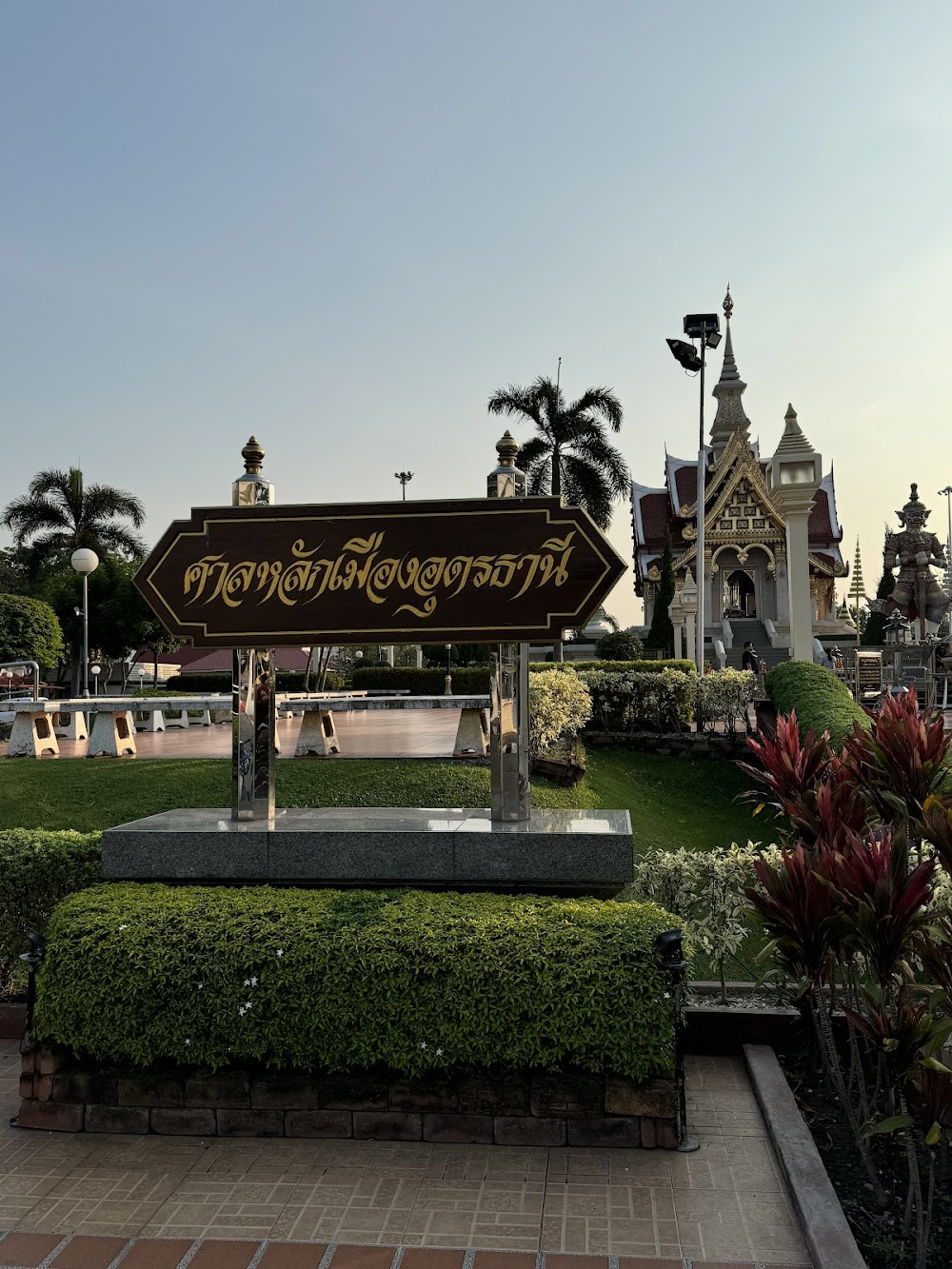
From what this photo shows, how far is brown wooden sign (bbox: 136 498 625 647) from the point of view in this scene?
15.6ft

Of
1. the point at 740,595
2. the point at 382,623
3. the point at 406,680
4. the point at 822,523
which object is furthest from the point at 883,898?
the point at 740,595

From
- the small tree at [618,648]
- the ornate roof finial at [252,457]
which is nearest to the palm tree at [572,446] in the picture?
the small tree at [618,648]

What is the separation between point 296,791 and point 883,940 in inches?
267

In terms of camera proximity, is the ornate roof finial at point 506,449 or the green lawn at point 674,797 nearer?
the ornate roof finial at point 506,449

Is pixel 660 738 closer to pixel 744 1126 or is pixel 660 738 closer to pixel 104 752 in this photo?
pixel 104 752

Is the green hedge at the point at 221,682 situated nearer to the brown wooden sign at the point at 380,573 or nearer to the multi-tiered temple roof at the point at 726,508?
the multi-tiered temple roof at the point at 726,508

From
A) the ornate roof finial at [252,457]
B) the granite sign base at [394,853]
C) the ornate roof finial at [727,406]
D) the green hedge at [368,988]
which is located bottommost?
the green hedge at [368,988]

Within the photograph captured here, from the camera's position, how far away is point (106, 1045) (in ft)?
12.8

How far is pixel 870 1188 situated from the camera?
3.41 meters

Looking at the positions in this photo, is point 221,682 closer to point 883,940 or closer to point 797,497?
point 797,497

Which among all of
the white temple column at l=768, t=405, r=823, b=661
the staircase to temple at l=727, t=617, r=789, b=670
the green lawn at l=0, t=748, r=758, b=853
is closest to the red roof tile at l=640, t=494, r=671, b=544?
the staircase to temple at l=727, t=617, r=789, b=670

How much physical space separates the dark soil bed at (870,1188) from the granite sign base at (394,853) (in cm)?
126

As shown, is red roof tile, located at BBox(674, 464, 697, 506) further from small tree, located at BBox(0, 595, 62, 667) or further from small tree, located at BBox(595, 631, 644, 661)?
small tree, located at BBox(0, 595, 62, 667)

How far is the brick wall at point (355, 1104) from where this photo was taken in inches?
147
